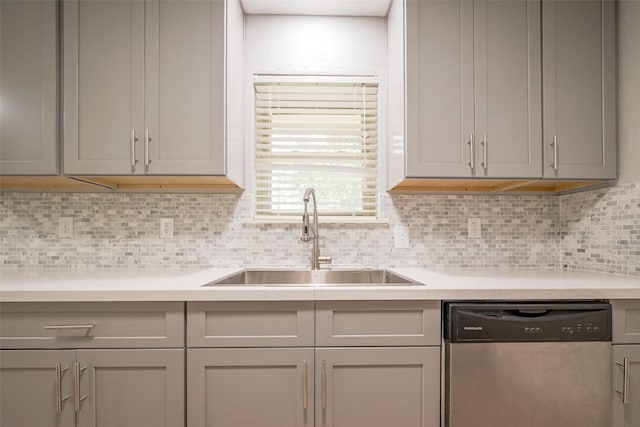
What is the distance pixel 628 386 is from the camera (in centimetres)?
127

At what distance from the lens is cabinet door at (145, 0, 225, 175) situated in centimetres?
154

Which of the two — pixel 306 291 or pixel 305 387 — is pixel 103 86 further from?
pixel 305 387

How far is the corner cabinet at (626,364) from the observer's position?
1.27m

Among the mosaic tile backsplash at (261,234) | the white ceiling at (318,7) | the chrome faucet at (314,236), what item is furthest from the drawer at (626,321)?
the white ceiling at (318,7)

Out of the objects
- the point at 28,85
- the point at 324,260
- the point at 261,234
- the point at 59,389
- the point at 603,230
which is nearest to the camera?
the point at 59,389

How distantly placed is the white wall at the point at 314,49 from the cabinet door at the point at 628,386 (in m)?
1.24

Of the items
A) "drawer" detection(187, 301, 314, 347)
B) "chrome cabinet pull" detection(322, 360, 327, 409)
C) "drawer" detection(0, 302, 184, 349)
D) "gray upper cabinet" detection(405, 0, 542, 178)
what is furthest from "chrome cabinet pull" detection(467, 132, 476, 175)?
"drawer" detection(0, 302, 184, 349)

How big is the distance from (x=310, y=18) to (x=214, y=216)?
127 centimetres

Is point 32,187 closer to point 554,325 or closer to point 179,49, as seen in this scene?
point 179,49

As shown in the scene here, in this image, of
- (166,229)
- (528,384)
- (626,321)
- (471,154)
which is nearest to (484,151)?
(471,154)

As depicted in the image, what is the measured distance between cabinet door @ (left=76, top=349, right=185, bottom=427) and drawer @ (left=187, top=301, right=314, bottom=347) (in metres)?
0.13

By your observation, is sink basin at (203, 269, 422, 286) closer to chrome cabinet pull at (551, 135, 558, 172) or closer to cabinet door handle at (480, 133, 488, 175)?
cabinet door handle at (480, 133, 488, 175)

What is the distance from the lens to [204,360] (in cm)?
125

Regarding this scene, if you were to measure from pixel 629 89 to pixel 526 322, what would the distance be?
123 cm
